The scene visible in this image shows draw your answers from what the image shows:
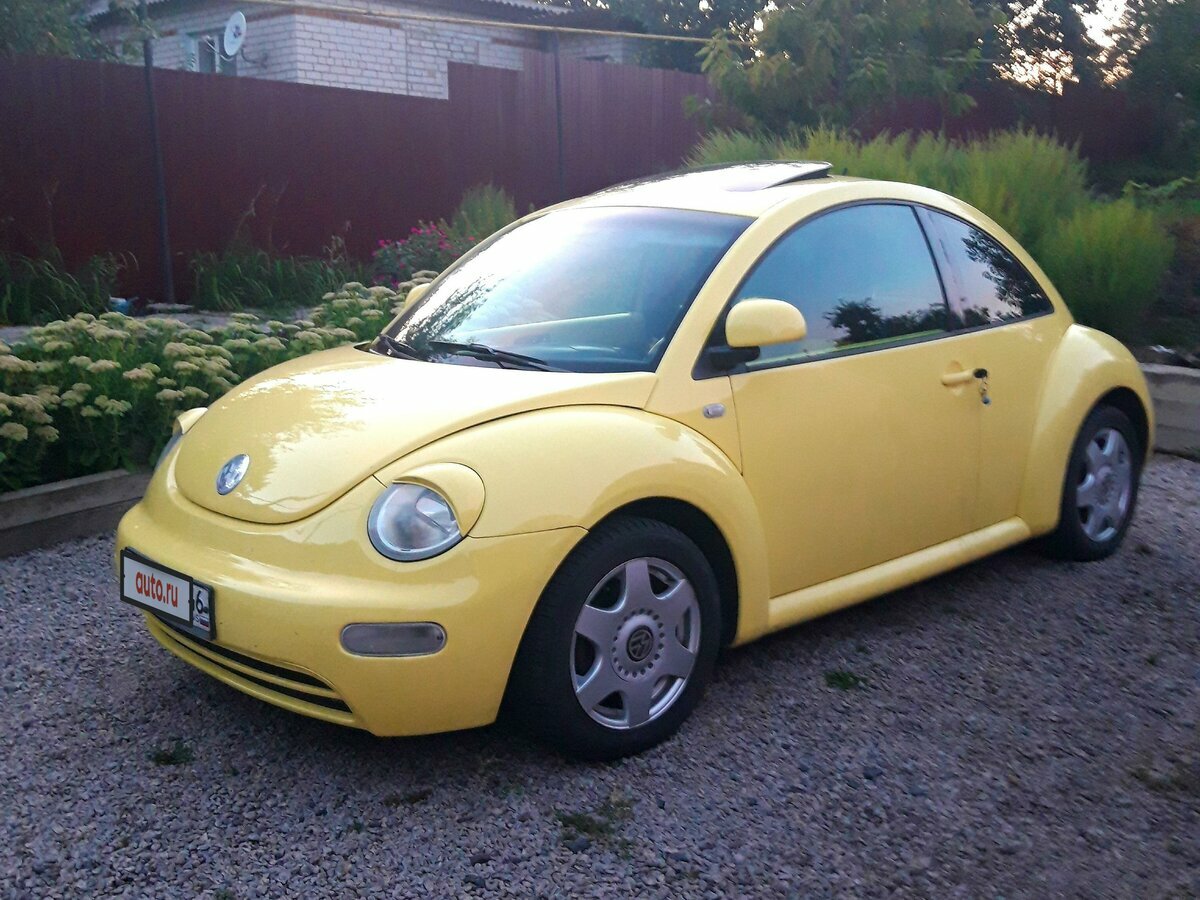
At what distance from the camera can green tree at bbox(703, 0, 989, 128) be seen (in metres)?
12.0

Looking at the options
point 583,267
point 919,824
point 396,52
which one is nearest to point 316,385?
point 583,267

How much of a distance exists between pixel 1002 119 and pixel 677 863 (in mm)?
20628

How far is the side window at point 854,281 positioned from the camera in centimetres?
401

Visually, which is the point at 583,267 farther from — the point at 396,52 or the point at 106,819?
the point at 396,52

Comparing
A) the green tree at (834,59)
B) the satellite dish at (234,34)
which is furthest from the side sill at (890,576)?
the satellite dish at (234,34)

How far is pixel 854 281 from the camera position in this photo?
4.24m

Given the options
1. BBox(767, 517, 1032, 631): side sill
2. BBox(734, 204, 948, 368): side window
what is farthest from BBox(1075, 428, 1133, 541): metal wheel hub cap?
BBox(734, 204, 948, 368): side window

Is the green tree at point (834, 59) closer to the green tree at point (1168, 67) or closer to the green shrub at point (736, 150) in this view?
the green shrub at point (736, 150)

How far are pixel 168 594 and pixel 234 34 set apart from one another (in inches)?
704

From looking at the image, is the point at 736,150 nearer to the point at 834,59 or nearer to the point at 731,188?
the point at 834,59

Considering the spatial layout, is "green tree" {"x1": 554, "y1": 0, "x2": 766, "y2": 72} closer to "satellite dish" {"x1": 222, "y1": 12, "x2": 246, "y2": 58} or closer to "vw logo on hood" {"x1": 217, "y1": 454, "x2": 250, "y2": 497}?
"satellite dish" {"x1": 222, "y1": 12, "x2": 246, "y2": 58}

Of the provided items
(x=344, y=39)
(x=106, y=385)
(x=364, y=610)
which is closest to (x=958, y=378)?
(x=364, y=610)

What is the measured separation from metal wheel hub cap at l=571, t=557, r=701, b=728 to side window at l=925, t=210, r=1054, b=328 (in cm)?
172

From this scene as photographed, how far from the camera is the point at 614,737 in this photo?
11.2 ft
